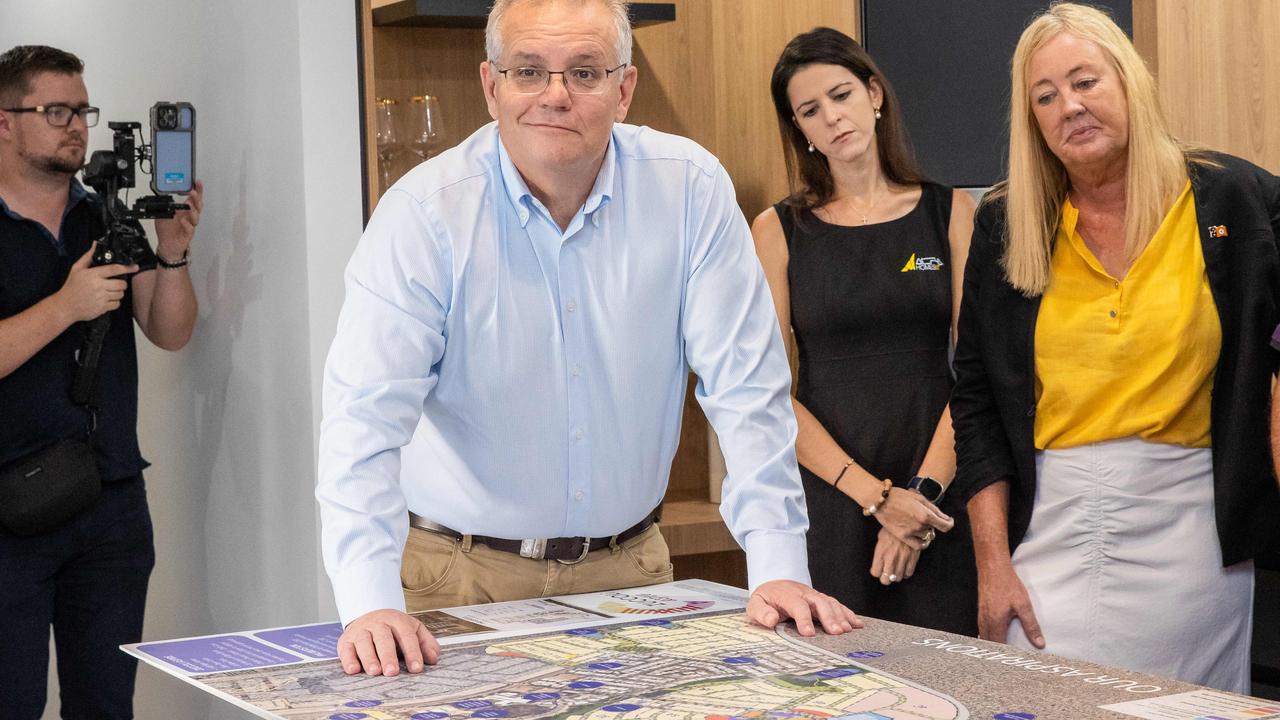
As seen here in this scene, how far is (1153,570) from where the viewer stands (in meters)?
1.98

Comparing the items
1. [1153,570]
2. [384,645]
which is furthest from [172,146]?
[1153,570]

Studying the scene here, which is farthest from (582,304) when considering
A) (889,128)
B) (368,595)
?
(889,128)

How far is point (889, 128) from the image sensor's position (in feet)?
9.20

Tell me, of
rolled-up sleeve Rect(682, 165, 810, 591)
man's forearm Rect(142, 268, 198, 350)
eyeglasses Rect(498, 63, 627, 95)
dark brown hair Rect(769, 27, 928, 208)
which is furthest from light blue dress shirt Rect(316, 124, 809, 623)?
man's forearm Rect(142, 268, 198, 350)

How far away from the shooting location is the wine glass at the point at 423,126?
314 centimetres

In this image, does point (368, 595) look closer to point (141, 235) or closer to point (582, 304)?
point (582, 304)

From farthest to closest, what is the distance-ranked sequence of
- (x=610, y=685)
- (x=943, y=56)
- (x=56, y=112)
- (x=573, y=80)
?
(x=56, y=112)
(x=943, y=56)
(x=573, y=80)
(x=610, y=685)

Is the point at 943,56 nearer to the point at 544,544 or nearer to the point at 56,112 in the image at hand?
the point at 544,544

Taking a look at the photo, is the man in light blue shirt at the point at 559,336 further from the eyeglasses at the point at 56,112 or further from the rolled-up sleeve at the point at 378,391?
the eyeglasses at the point at 56,112

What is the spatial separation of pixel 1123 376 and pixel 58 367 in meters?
2.27

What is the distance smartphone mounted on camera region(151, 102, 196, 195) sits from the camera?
309 centimetres

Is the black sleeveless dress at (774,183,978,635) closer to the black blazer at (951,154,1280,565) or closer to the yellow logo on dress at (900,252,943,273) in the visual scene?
the yellow logo on dress at (900,252,943,273)

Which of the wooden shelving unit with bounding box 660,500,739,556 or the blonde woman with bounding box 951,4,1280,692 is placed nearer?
the blonde woman with bounding box 951,4,1280,692

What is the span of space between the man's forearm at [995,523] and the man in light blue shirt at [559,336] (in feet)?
1.43
